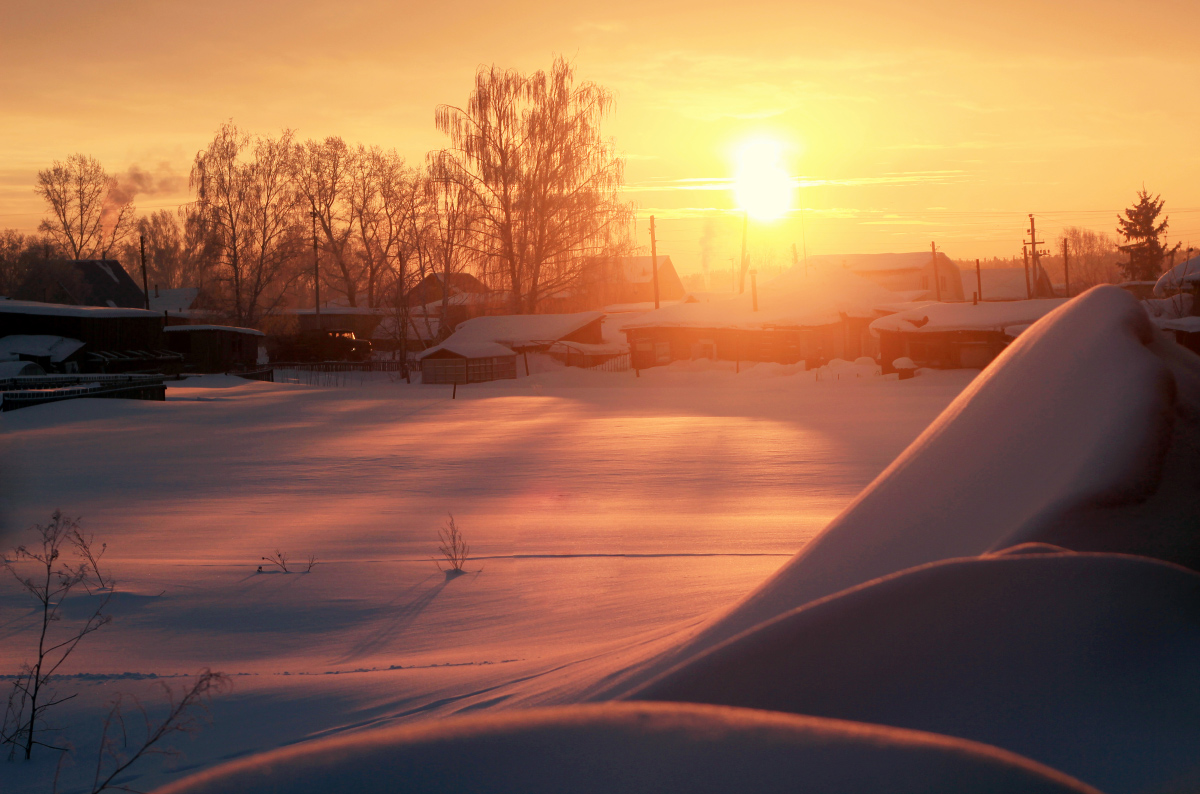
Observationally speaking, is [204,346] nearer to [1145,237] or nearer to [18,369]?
[18,369]

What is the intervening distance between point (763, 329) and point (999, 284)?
49.7 meters

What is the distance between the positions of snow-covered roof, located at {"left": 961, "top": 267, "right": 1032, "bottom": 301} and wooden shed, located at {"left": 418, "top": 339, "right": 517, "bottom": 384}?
5462 centimetres

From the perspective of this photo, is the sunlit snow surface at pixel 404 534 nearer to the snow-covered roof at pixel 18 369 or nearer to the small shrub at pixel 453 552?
the small shrub at pixel 453 552

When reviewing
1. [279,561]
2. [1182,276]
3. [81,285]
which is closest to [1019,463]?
[279,561]

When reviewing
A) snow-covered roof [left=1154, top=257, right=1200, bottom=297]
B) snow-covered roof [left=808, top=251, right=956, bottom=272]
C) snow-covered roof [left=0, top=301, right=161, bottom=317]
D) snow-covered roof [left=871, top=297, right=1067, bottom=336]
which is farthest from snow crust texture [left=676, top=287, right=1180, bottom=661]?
snow-covered roof [left=808, top=251, right=956, bottom=272]

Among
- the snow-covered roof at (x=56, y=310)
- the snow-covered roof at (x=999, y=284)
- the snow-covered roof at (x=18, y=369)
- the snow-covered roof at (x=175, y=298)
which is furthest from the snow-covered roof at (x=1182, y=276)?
the snow-covered roof at (x=175, y=298)

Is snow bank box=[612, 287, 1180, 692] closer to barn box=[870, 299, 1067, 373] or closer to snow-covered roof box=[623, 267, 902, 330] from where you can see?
barn box=[870, 299, 1067, 373]

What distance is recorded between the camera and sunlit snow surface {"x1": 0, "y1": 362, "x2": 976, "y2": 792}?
4234mm

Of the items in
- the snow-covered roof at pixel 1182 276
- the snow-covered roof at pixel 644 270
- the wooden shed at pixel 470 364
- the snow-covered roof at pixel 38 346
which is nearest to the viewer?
the snow-covered roof at pixel 1182 276

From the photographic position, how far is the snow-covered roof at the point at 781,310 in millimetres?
40312

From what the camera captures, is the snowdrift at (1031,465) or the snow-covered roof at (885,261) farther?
the snow-covered roof at (885,261)

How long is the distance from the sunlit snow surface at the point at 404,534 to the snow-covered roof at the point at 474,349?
16.6 metres

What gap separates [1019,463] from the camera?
219 cm

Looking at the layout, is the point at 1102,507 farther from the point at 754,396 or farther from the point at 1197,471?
the point at 754,396
